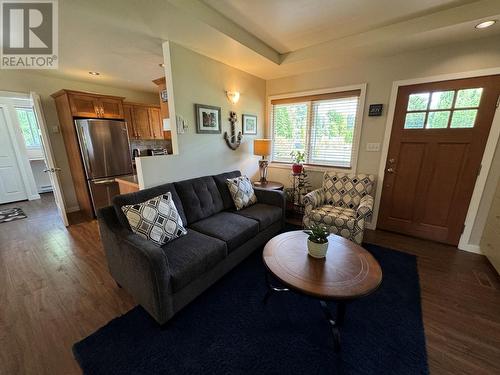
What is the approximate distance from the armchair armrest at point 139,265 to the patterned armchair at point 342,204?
1.92 m

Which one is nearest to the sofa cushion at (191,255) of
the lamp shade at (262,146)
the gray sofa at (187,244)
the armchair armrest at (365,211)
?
the gray sofa at (187,244)

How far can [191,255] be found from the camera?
1.63 meters

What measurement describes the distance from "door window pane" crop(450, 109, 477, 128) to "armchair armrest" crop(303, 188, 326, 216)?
1740 millimetres

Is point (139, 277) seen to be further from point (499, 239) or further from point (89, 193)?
point (499, 239)

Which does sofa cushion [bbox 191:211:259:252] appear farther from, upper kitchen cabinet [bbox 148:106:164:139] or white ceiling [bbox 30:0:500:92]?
upper kitchen cabinet [bbox 148:106:164:139]

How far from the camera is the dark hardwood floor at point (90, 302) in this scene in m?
1.33

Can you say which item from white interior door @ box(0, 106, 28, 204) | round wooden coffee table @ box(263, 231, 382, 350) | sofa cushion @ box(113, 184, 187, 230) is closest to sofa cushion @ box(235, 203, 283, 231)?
round wooden coffee table @ box(263, 231, 382, 350)

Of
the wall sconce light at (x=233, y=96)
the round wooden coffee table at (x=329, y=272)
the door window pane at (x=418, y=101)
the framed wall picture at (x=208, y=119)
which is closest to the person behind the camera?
the round wooden coffee table at (x=329, y=272)

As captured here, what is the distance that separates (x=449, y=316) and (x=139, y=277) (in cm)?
247

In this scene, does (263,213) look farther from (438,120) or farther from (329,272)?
(438,120)

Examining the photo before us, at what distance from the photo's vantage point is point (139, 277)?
1498 mm

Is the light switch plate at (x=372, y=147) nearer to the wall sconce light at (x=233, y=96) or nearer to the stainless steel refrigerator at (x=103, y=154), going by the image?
the wall sconce light at (x=233, y=96)

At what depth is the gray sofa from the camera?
1.43 meters

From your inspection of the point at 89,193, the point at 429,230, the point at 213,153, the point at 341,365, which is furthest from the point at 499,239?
the point at 89,193
